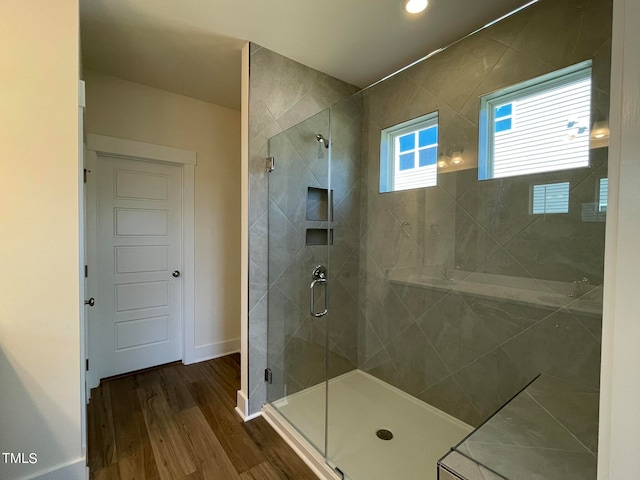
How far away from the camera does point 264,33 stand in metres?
1.91

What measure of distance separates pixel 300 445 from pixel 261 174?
5.90ft

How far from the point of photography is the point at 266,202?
2.14m

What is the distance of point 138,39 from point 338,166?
5.47 ft

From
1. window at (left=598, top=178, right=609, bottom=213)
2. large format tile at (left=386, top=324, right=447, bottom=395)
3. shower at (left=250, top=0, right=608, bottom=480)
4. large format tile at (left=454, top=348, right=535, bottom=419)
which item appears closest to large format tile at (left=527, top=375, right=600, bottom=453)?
shower at (left=250, top=0, right=608, bottom=480)

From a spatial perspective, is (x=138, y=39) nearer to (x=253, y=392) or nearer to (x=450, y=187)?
(x=450, y=187)

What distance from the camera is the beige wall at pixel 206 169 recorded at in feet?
8.36

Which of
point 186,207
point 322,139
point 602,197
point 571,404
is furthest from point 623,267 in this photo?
point 186,207

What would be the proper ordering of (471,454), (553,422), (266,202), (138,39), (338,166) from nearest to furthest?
(471,454)
(553,422)
(138,39)
(266,202)
(338,166)

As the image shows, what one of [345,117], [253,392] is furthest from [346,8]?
[253,392]

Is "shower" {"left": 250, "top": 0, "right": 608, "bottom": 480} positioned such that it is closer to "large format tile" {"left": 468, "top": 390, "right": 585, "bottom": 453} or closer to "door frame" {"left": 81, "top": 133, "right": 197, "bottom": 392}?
"large format tile" {"left": 468, "top": 390, "right": 585, "bottom": 453}

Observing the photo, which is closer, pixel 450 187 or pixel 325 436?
pixel 325 436

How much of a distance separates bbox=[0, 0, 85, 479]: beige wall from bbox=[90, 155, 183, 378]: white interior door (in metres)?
1.16

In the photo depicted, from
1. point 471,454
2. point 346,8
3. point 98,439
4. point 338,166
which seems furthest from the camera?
point 338,166

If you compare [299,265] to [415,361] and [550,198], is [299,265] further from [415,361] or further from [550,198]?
[550,198]
